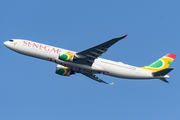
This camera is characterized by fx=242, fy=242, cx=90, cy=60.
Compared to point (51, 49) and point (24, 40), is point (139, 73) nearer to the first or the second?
point (51, 49)

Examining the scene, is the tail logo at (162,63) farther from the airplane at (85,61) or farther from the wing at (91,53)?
the wing at (91,53)

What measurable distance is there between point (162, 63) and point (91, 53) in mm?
18616

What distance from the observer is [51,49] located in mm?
48000

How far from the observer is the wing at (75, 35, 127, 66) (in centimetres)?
4330

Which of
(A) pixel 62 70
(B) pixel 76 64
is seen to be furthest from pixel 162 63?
(A) pixel 62 70

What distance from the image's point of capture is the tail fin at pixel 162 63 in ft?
176

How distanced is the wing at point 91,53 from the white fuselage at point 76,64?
4.03 ft

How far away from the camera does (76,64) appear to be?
4756cm

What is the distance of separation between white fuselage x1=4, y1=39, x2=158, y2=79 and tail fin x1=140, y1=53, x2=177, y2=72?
3690 millimetres

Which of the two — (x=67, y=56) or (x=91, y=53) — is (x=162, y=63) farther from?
(x=67, y=56)

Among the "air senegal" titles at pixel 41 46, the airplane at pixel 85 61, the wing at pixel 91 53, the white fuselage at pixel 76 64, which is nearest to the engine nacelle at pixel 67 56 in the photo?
the airplane at pixel 85 61

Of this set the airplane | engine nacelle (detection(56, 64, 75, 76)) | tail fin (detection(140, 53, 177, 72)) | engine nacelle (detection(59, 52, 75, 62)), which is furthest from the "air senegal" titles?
tail fin (detection(140, 53, 177, 72))

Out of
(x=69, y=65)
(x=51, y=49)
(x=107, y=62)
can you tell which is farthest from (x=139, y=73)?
(x=51, y=49)

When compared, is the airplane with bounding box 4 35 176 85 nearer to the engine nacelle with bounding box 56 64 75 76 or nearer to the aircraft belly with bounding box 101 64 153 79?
the aircraft belly with bounding box 101 64 153 79
